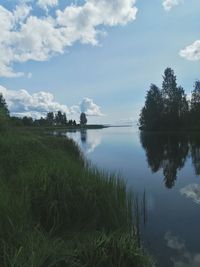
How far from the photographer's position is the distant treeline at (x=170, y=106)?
9044 centimetres

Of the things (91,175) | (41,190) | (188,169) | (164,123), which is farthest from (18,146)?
(164,123)

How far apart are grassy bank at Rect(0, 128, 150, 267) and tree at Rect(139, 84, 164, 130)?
85825 millimetres

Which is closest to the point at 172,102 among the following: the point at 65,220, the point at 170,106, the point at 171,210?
the point at 170,106

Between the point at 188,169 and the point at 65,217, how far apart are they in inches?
690

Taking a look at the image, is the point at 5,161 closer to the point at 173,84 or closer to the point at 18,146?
the point at 18,146

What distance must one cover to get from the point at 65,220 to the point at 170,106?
88.3m

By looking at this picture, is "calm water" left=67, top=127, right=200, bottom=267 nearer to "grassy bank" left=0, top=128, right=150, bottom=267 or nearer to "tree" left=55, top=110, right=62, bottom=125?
"grassy bank" left=0, top=128, right=150, bottom=267

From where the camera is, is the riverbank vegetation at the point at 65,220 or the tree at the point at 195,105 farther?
the tree at the point at 195,105

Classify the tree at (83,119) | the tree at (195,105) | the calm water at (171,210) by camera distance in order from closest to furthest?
the calm water at (171,210), the tree at (195,105), the tree at (83,119)

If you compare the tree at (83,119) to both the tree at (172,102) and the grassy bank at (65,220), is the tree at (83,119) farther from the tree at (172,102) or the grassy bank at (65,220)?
the grassy bank at (65,220)

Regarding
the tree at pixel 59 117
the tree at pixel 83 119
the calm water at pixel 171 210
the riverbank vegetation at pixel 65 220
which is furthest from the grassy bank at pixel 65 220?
the tree at pixel 83 119

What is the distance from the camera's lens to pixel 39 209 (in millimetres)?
7809

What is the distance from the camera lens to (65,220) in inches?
310

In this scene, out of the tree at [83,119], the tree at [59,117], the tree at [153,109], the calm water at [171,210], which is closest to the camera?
the calm water at [171,210]
